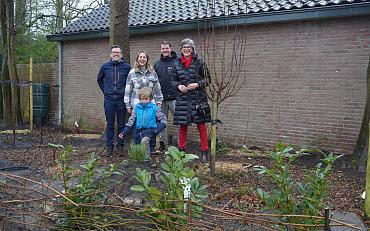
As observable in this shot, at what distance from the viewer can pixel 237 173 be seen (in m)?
5.87

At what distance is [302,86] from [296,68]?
380 millimetres

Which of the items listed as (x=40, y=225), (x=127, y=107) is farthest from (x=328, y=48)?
(x=40, y=225)

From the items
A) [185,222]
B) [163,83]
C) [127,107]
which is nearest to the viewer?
[185,222]

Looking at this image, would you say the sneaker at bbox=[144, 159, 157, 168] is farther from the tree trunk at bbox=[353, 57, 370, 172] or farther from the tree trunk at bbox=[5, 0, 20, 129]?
the tree trunk at bbox=[5, 0, 20, 129]

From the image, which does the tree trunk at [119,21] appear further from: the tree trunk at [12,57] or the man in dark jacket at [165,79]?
the tree trunk at [12,57]

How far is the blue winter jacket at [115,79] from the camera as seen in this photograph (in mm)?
7121

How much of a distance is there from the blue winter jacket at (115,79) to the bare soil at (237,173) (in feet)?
3.27

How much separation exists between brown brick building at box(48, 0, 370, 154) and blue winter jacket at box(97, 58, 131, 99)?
200 cm

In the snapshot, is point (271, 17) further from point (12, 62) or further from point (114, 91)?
point (12, 62)

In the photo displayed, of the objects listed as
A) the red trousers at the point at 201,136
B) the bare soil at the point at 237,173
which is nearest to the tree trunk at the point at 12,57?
the bare soil at the point at 237,173

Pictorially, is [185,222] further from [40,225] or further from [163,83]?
[163,83]

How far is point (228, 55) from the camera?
9.91m

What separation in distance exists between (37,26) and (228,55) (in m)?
12.8

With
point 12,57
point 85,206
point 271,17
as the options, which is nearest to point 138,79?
point 271,17
